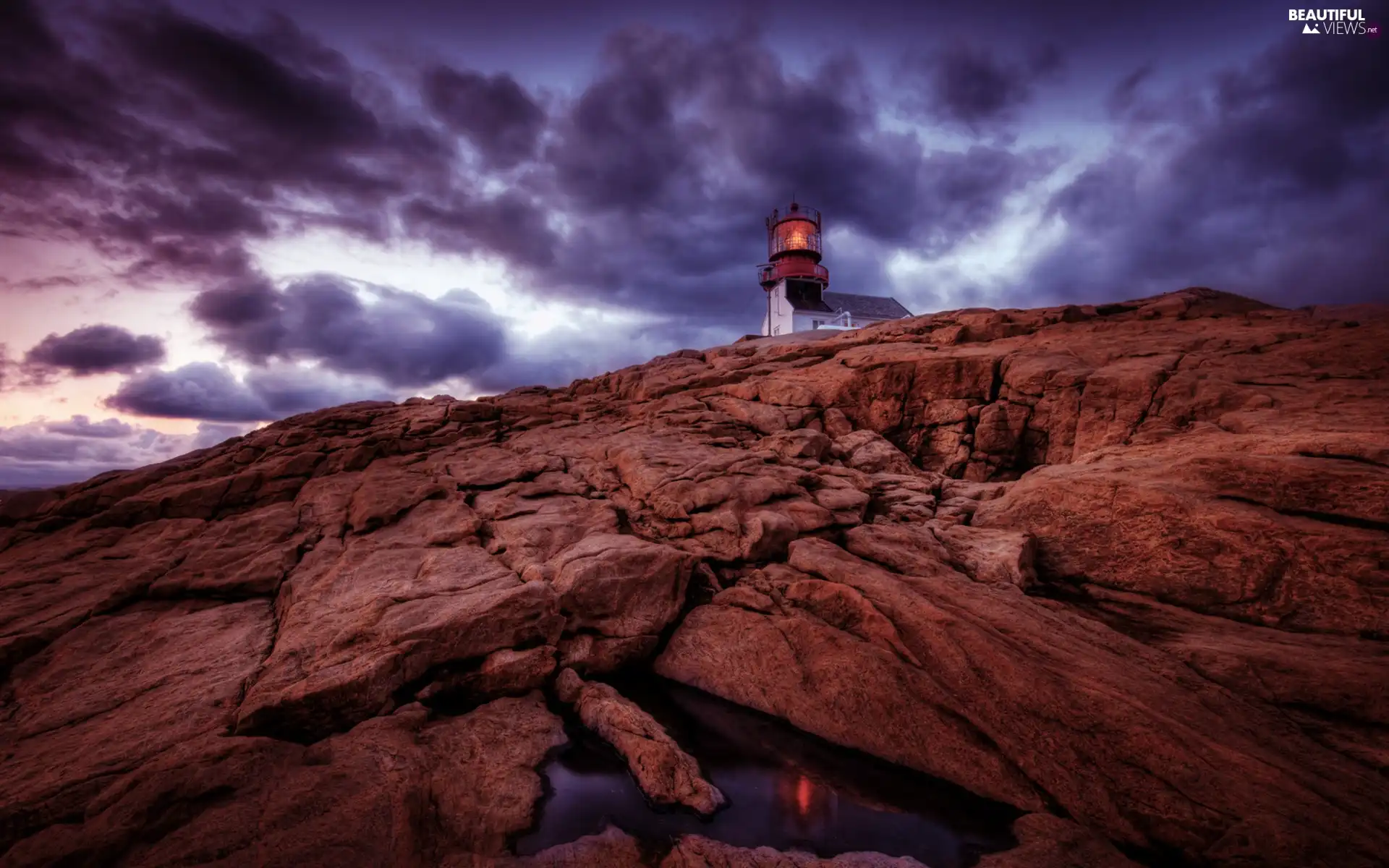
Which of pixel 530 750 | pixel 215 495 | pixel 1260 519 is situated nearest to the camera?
pixel 530 750

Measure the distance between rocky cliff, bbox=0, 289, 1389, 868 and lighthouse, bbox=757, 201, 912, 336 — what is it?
133 ft

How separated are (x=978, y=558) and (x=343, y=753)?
11.6 meters

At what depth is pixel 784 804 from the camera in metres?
7.33

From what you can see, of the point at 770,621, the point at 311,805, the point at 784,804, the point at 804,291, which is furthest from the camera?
the point at 804,291

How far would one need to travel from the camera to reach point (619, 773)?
25.8 feet

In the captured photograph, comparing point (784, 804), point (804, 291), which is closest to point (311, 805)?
point (784, 804)

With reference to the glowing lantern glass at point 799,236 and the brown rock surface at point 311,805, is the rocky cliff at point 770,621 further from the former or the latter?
the glowing lantern glass at point 799,236

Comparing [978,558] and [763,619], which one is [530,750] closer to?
[763,619]

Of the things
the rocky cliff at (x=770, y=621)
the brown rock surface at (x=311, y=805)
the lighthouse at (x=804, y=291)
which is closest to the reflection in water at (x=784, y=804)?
the rocky cliff at (x=770, y=621)

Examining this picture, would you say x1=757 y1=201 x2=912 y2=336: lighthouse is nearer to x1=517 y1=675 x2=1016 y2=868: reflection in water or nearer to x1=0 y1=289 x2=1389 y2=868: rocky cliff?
x1=0 y1=289 x2=1389 y2=868: rocky cliff

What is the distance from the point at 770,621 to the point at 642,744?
3.43 metres

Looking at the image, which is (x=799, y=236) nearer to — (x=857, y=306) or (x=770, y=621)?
(x=857, y=306)

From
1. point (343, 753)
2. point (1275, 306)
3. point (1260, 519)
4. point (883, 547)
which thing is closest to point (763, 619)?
point (883, 547)

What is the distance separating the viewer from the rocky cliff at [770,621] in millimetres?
6098
